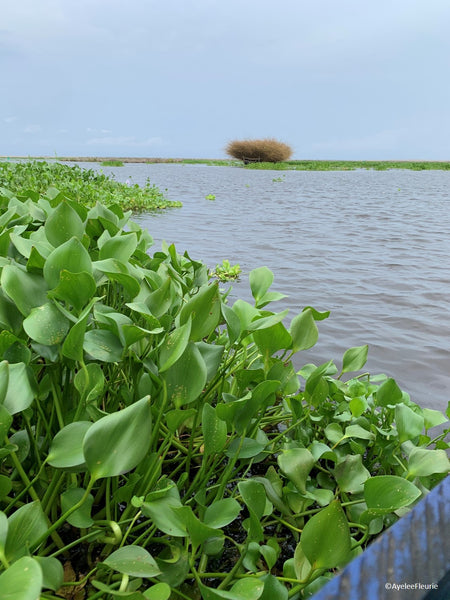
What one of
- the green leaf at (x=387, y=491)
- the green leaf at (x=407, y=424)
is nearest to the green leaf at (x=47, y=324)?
the green leaf at (x=387, y=491)

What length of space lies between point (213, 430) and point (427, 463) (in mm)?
511

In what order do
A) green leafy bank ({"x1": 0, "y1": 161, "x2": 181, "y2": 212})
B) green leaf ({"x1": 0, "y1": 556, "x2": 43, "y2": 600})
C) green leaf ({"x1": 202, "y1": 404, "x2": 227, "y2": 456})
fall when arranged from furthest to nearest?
1. green leafy bank ({"x1": 0, "y1": 161, "x2": 181, "y2": 212})
2. green leaf ({"x1": 202, "y1": 404, "x2": 227, "y2": 456})
3. green leaf ({"x1": 0, "y1": 556, "x2": 43, "y2": 600})

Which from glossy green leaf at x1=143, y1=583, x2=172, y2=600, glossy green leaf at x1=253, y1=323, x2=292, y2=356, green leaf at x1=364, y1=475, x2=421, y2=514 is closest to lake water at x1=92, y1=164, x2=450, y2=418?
glossy green leaf at x1=253, y1=323, x2=292, y2=356

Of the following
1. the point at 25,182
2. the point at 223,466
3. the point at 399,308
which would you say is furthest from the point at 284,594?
the point at 25,182

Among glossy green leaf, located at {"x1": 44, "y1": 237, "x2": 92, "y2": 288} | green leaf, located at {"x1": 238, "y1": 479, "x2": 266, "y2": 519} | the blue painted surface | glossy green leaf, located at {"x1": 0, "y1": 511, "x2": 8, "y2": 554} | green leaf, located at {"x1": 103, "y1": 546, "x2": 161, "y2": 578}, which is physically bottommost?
green leaf, located at {"x1": 103, "y1": 546, "x2": 161, "y2": 578}

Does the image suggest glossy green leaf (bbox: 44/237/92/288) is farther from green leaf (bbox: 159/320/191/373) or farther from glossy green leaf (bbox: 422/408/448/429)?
glossy green leaf (bbox: 422/408/448/429)

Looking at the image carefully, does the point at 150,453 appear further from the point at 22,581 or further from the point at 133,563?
the point at 22,581

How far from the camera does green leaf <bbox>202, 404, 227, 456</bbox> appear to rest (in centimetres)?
94

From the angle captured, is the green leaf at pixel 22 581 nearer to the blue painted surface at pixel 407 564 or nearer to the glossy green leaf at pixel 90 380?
the blue painted surface at pixel 407 564

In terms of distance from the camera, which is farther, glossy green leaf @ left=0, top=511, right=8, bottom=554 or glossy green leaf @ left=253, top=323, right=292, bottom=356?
glossy green leaf @ left=253, top=323, right=292, bottom=356

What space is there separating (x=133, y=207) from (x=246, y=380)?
761cm

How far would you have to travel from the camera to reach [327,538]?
70 centimetres

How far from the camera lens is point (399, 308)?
3535mm

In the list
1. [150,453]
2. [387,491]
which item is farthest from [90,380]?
[387,491]
